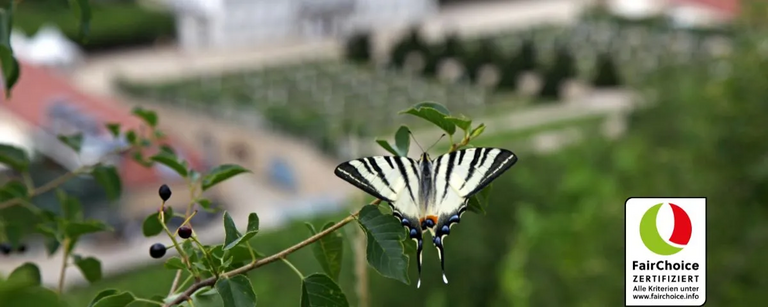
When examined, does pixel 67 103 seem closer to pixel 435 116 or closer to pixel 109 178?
pixel 109 178

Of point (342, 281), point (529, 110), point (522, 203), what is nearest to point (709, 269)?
point (342, 281)

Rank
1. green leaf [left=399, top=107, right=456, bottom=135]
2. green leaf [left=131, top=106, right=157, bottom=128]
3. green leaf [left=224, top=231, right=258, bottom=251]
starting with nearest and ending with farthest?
green leaf [left=224, top=231, right=258, bottom=251] < green leaf [left=399, top=107, right=456, bottom=135] < green leaf [left=131, top=106, right=157, bottom=128]

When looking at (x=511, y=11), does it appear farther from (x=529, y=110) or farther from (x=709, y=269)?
(x=709, y=269)

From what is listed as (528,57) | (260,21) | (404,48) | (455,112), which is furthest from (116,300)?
(260,21)

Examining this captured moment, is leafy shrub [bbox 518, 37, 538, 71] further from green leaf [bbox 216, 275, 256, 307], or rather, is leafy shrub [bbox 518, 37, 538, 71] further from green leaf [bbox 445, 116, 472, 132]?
green leaf [bbox 216, 275, 256, 307]

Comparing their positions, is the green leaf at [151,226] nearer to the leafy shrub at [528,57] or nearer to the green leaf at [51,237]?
the green leaf at [51,237]

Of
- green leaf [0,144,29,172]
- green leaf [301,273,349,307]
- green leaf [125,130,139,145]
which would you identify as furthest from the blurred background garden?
green leaf [301,273,349,307]
